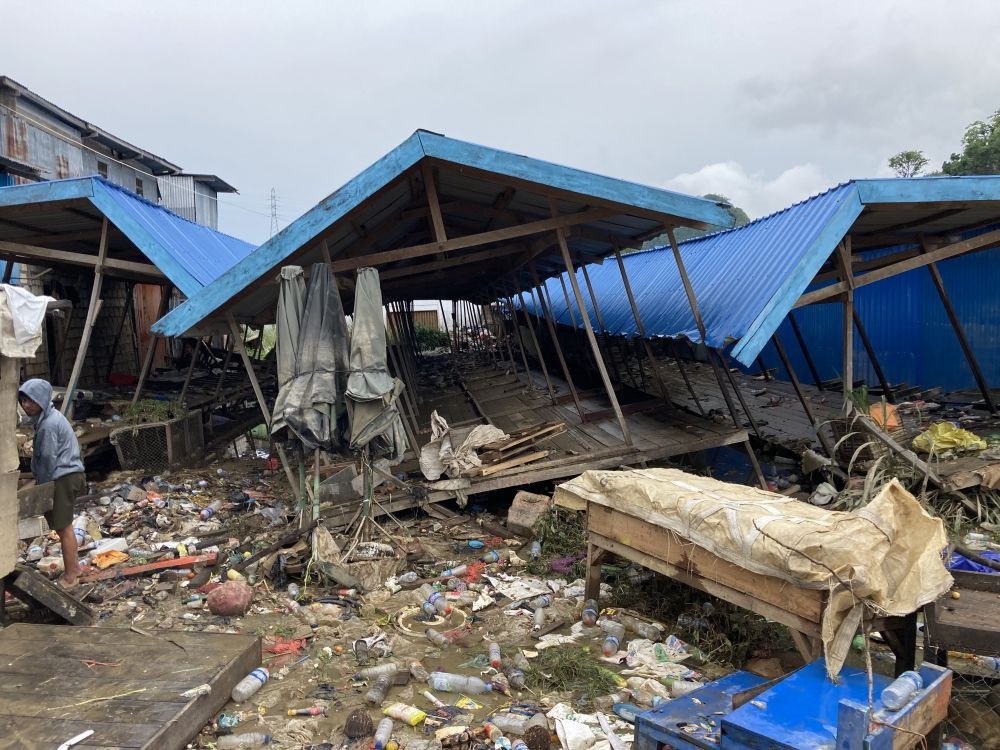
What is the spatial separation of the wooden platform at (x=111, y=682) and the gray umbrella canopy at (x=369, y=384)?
2.28 meters

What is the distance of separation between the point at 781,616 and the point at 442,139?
529 cm

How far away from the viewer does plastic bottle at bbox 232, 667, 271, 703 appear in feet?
13.3

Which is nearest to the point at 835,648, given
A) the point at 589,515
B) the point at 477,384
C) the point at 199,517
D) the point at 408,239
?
the point at 589,515

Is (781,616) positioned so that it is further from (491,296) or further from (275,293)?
(491,296)

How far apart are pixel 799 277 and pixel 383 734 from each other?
19.4 feet

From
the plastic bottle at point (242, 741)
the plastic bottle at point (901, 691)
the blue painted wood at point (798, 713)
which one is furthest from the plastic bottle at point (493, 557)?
the plastic bottle at point (901, 691)

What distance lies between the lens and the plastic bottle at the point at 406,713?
Result: 12.5 feet

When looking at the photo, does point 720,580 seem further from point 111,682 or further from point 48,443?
point 48,443

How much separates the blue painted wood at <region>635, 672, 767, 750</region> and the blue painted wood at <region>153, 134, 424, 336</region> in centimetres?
535

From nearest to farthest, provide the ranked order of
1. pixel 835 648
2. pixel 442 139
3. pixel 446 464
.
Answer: pixel 835 648 < pixel 442 139 < pixel 446 464

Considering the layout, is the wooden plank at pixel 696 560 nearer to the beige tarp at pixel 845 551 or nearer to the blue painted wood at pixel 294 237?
the beige tarp at pixel 845 551

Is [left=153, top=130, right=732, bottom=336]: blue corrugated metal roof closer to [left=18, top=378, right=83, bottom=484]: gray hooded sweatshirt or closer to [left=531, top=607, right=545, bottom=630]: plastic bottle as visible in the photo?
[left=18, top=378, right=83, bottom=484]: gray hooded sweatshirt

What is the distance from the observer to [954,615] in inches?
133

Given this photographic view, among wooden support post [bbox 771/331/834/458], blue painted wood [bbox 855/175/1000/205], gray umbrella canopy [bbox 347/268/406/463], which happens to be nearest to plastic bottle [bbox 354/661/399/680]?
gray umbrella canopy [bbox 347/268/406/463]
